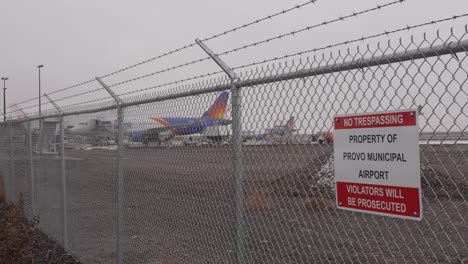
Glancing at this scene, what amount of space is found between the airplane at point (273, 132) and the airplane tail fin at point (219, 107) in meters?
0.30

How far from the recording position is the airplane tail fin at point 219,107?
149 inches

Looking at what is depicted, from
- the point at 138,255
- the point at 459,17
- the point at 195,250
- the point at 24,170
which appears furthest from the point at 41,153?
the point at 459,17

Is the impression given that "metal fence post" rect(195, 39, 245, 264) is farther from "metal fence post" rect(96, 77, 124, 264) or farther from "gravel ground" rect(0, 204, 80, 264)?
"gravel ground" rect(0, 204, 80, 264)

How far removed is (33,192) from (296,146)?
771 cm

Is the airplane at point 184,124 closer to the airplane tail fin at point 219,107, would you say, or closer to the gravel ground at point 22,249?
the airplane tail fin at point 219,107

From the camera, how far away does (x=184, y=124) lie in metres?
4.45

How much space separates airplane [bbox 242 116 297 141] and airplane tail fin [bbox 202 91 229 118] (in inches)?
11.8

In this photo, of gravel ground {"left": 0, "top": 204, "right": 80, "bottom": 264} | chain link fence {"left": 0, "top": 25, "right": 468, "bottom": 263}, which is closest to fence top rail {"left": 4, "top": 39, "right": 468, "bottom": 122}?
chain link fence {"left": 0, "top": 25, "right": 468, "bottom": 263}

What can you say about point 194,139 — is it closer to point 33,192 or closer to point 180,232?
point 180,232

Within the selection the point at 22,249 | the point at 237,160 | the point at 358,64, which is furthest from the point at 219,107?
the point at 22,249

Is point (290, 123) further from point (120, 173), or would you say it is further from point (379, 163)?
point (120, 173)

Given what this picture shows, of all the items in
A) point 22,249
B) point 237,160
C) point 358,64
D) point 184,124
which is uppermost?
point 358,64

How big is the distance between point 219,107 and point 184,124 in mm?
679

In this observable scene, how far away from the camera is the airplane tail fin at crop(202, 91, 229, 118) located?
12.4 ft
